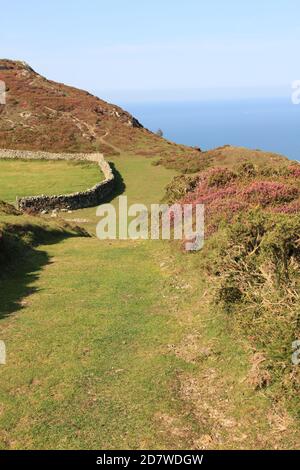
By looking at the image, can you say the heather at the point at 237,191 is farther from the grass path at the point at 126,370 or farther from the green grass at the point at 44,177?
the green grass at the point at 44,177

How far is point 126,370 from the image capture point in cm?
1220

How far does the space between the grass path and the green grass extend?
2710 cm

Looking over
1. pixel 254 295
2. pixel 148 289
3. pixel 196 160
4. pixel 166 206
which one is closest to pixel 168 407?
pixel 254 295

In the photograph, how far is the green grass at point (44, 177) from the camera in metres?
47.1

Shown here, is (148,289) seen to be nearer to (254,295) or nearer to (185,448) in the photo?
(254,295)

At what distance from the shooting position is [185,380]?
11.7 meters

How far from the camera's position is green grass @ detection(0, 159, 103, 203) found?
47062mm

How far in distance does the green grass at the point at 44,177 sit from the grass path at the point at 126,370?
2710 centimetres

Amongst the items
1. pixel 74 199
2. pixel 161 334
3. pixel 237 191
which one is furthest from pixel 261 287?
pixel 74 199

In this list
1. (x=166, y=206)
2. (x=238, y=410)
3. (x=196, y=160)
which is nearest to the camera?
(x=238, y=410)

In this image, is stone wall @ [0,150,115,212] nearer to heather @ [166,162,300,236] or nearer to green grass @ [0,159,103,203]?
green grass @ [0,159,103,203]

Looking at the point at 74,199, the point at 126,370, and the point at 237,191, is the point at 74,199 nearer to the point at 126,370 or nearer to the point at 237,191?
the point at 237,191

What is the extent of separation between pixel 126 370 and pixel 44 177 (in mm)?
45859
